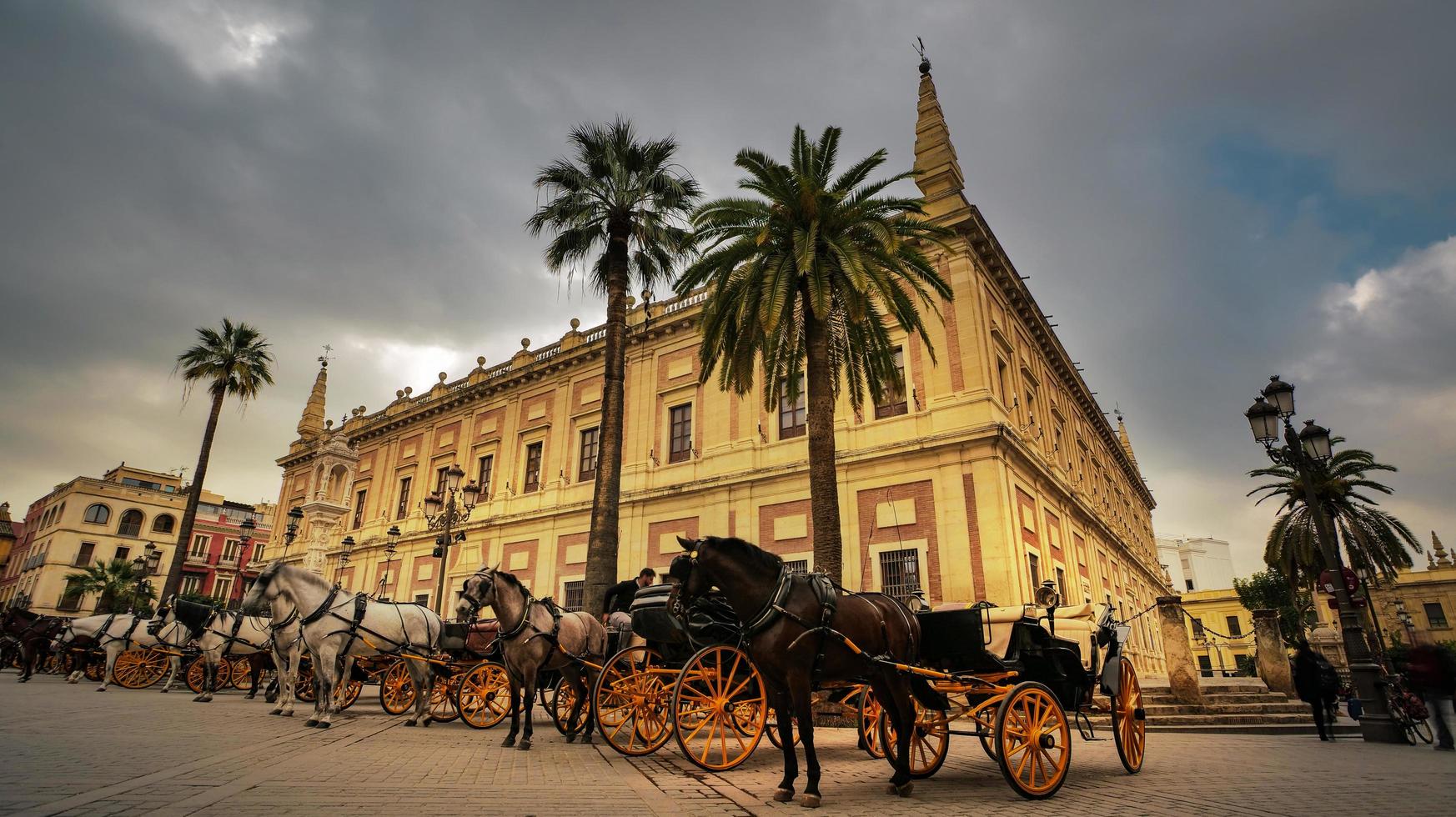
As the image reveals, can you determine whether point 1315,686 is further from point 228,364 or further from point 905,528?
point 228,364

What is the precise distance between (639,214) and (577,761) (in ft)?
44.8

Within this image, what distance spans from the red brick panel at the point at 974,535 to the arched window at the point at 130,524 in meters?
61.3

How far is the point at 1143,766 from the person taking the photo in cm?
694

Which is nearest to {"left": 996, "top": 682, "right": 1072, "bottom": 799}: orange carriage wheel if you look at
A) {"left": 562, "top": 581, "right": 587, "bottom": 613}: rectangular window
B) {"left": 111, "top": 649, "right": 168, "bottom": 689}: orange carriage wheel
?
{"left": 111, "top": 649, "right": 168, "bottom": 689}: orange carriage wheel

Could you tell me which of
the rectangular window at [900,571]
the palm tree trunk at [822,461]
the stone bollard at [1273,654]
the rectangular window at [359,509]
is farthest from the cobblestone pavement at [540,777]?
the rectangular window at [359,509]

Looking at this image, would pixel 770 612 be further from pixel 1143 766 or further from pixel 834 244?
Answer: pixel 834 244

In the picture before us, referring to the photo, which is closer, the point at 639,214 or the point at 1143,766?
the point at 1143,766

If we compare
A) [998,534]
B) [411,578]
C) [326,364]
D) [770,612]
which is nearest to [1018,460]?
[998,534]

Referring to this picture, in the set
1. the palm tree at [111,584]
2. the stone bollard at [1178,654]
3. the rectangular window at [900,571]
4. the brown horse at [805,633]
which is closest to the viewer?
the brown horse at [805,633]

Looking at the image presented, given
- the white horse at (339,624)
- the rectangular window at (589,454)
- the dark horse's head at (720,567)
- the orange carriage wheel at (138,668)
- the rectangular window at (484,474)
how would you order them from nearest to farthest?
the dark horse's head at (720,567) < the white horse at (339,624) < the orange carriage wheel at (138,668) < the rectangular window at (589,454) < the rectangular window at (484,474)

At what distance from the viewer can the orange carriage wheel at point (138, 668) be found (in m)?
14.2

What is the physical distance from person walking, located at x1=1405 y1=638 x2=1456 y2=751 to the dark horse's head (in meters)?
8.10

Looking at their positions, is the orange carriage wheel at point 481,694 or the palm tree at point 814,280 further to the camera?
the palm tree at point 814,280

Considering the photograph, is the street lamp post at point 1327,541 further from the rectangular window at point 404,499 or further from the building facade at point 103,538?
the building facade at point 103,538
